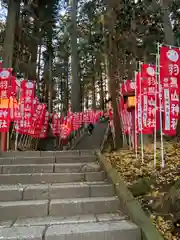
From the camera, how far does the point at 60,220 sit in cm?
312

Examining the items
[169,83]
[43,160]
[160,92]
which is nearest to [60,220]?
[43,160]

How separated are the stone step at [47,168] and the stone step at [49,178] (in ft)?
0.90

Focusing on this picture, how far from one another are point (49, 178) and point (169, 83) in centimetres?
305

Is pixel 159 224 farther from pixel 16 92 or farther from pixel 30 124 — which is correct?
pixel 30 124

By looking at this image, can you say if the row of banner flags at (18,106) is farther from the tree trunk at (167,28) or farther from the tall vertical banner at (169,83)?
the tree trunk at (167,28)

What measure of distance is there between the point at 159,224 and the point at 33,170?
9.30ft

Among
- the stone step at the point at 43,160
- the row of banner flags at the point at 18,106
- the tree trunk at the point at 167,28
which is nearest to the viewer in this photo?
the stone step at the point at 43,160

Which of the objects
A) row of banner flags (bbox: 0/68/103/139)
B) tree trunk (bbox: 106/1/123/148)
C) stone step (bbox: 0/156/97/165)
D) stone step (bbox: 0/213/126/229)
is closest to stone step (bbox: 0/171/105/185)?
stone step (bbox: 0/156/97/165)

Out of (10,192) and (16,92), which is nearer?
(10,192)

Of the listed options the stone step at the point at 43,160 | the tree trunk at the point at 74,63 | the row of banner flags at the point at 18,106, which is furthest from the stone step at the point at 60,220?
the tree trunk at the point at 74,63

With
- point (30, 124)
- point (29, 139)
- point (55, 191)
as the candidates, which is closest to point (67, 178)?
point (55, 191)

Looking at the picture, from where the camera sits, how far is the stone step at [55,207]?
129 inches

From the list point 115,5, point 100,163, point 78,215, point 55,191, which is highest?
point 115,5

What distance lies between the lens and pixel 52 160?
→ 522 centimetres
